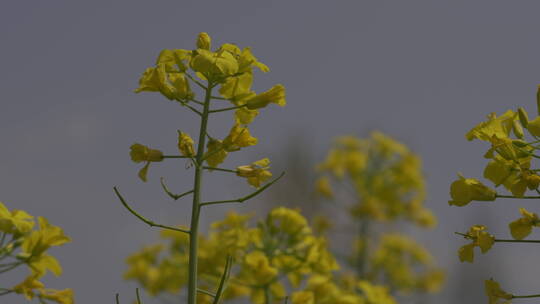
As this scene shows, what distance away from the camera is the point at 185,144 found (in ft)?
7.36

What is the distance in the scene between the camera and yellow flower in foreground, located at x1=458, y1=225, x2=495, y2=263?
2.24 m

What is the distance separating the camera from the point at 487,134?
7.49 feet

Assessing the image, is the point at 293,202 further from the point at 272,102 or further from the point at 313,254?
the point at 272,102

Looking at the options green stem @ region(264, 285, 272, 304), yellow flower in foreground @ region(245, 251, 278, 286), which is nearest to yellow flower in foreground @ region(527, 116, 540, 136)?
yellow flower in foreground @ region(245, 251, 278, 286)

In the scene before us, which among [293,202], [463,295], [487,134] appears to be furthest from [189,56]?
[463,295]

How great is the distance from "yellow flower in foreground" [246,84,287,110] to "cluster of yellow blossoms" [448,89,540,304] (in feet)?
1.96

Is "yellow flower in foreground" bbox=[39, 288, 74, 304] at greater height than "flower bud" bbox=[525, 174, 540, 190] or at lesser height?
lesser

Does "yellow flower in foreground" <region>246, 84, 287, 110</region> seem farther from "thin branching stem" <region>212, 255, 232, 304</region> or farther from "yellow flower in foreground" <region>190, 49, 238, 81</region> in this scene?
"thin branching stem" <region>212, 255, 232, 304</region>

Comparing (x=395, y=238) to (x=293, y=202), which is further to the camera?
(x=293, y=202)

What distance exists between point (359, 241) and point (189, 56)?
466 centimetres

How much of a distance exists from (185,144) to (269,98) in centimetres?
34

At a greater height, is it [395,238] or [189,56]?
[189,56]

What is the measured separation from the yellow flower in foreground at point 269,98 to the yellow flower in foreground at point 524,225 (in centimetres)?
81

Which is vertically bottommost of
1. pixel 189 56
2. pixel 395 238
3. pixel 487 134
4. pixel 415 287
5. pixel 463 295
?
pixel 463 295
